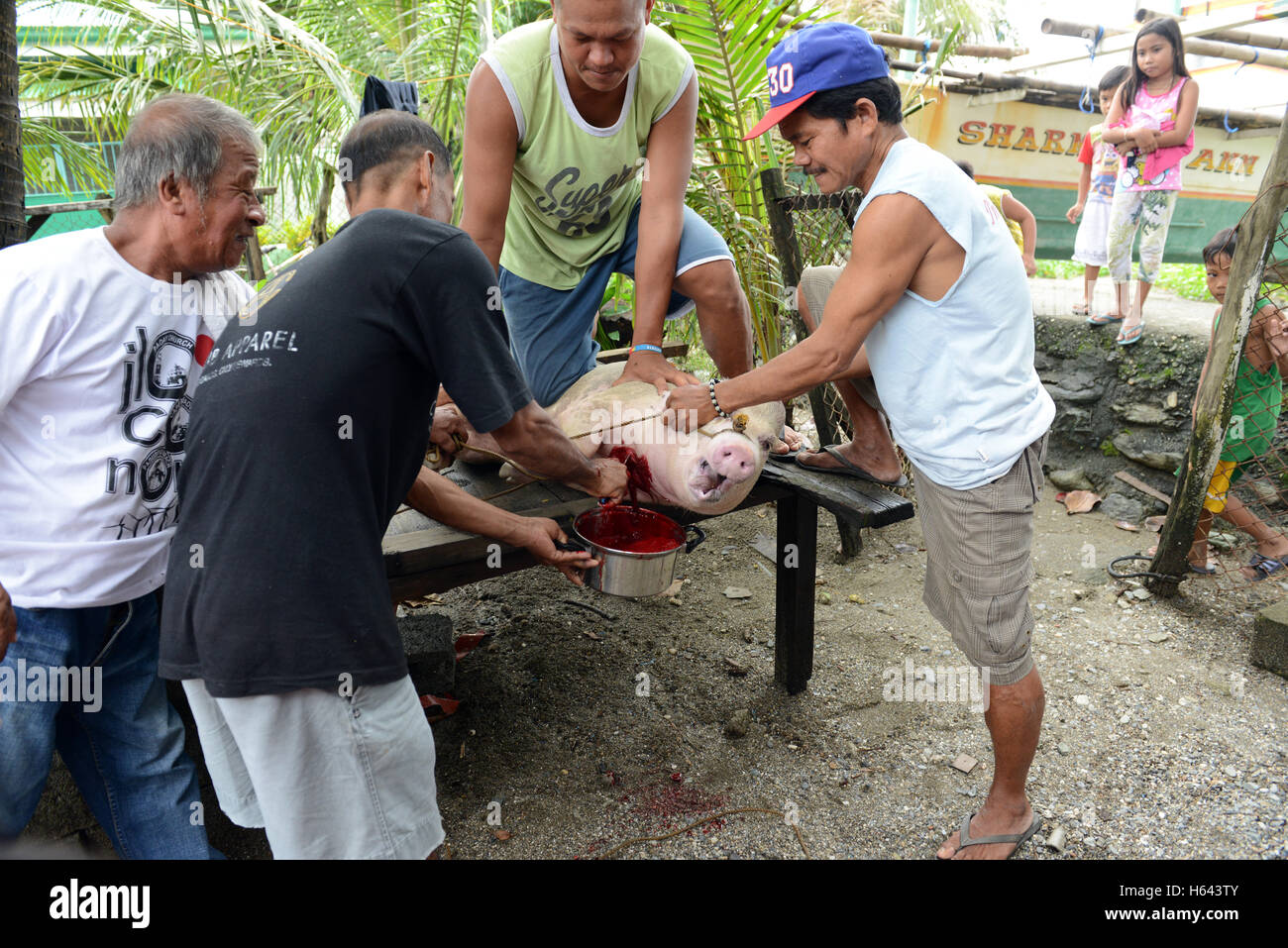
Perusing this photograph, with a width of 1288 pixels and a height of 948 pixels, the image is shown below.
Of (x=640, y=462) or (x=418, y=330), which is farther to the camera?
(x=640, y=462)

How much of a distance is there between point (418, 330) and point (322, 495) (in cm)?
39

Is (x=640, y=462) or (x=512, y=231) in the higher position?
(x=512, y=231)

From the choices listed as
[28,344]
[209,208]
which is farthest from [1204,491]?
[28,344]

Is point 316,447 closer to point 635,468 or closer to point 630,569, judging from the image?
point 630,569

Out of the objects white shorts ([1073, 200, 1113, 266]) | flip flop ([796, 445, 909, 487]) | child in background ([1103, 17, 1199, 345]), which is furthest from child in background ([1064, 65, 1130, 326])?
flip flop ([796, 445, 909, 487])

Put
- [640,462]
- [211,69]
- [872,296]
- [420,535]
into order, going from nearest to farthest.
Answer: [872,296] < [420,535] < [640,462] < [211,69]

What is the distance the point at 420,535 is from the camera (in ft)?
8.52

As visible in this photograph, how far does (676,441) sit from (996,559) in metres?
1.02

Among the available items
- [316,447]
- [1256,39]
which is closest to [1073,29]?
[1256,39]

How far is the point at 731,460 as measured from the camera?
8.80 feet

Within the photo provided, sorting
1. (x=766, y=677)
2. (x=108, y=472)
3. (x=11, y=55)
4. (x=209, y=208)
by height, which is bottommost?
(x=766, y=677)

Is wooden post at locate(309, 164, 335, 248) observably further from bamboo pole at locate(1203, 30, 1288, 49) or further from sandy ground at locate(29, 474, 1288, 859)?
bamboo pole at locate(1203, 30, 1288, 49)

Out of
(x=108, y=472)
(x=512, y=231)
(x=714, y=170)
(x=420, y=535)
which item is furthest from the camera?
(x=714, y=170)

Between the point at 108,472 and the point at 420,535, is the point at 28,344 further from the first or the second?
the point at 420,535
